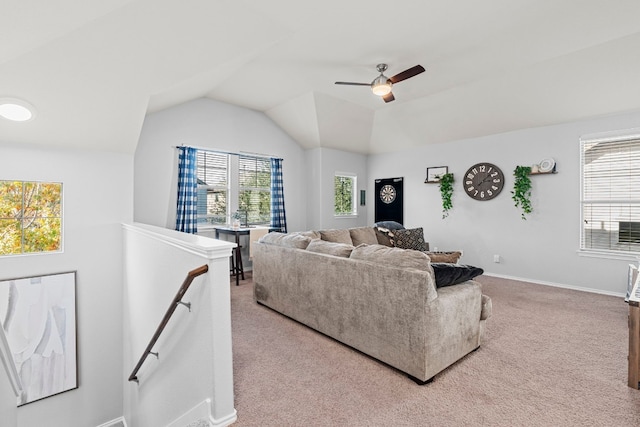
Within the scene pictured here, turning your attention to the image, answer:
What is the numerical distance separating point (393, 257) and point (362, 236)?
8.15 feet

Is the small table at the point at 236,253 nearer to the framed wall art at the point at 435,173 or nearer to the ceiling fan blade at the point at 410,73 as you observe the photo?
the ceiling fan blade at the point at 410,73

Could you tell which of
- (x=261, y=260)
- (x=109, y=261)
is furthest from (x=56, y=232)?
(x=261, y=260)

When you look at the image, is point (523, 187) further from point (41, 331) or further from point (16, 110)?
point (41, 331)

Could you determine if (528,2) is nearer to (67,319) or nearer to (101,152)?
(101,152)

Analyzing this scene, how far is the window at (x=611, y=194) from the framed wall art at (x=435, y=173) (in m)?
2.11

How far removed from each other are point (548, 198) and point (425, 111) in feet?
8.06

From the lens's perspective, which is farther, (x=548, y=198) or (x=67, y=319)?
(x=548, y=198)

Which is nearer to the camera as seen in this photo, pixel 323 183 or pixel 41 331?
pixel 41 331

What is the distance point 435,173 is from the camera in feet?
20.4

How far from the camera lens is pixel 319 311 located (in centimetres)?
287

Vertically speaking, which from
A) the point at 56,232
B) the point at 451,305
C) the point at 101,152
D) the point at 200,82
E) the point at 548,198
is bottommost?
the point at 451,305

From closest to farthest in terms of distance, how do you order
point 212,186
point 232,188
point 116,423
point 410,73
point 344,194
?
point 410,73 < point 116,423 < point 212,186 < point 232,188 < point 344,194

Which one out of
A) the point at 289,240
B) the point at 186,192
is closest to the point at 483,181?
the point at 289,240

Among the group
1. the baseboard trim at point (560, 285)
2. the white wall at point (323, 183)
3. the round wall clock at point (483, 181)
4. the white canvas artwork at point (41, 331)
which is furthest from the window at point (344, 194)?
the white canvas artwork at point (41, 331)
